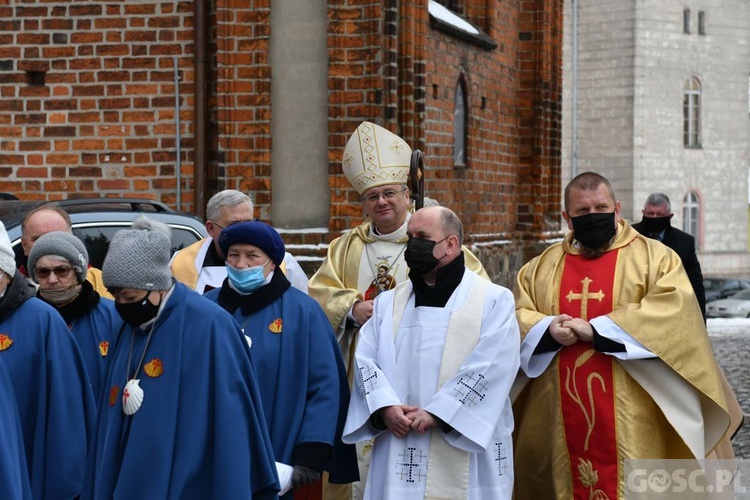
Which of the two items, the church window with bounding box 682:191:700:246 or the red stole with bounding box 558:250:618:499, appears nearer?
the red stole with bounding box 558:250:618:499

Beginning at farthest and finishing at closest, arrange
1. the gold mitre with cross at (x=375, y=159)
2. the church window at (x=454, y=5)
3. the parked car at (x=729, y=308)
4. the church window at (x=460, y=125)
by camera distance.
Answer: the parked car at (x=729, y=308), the church window at (x=454, y=5), the church window at (x=460, y=125), the gold mitre with cross at (x=375, y=159)

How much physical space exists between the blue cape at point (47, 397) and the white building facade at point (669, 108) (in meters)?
31.6

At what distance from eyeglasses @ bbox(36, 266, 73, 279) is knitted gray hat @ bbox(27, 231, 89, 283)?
2 centimetres

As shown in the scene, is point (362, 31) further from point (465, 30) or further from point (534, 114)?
point (534, 114)

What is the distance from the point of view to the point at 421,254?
4.86 meters

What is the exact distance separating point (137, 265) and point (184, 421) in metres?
0.54

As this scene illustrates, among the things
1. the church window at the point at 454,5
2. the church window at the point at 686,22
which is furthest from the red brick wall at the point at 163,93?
the church window at the point at 686,22

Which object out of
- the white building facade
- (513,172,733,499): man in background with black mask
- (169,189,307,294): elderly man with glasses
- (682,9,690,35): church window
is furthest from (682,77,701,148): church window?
(513,172,733,499): man in background with black mask

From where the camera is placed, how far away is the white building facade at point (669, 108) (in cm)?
3556

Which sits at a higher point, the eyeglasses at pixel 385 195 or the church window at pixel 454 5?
the church window at pixel 454 5

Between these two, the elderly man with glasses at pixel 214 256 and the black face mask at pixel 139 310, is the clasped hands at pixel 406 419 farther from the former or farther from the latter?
the elderly man with glasses at pixel 214 256

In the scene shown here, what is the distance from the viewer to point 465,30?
12539mm

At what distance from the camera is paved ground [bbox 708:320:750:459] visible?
8920 millimetres

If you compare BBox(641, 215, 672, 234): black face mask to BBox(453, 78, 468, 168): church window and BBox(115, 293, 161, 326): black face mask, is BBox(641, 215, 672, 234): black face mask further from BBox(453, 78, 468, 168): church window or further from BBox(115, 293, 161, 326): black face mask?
BBox(115, 293, 161, 326): black face mask
